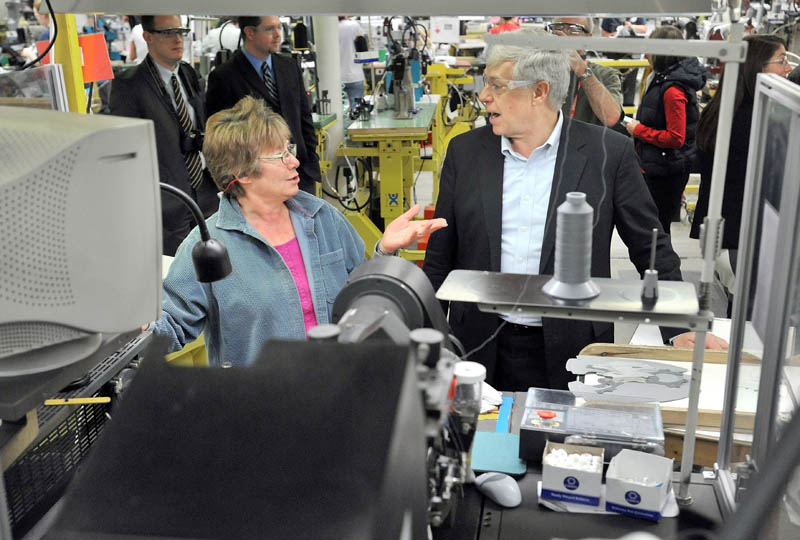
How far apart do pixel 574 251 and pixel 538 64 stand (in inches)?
40.5

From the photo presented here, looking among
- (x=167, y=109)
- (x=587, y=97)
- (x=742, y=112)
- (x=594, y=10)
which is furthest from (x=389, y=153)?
(x=594, y=10)

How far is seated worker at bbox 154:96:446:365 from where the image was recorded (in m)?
1.95

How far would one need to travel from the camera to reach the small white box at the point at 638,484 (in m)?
1.24

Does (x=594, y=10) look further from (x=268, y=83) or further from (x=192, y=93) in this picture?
(x=268, y=83)

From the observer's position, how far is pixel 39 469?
48.9 inches

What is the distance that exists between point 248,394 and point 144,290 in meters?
0.50

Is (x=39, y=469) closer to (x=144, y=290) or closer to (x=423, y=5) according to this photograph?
(x=144, y=290)

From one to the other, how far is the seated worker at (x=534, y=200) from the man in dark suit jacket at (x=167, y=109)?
1.87m

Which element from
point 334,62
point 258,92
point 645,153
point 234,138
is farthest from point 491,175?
point 334,62

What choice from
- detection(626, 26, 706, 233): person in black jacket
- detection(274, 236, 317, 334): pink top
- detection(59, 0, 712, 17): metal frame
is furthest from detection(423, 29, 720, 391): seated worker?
detection(626, 26, 706, 233): person in black jacket

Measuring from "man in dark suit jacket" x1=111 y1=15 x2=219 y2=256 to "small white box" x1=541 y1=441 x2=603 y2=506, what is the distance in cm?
265

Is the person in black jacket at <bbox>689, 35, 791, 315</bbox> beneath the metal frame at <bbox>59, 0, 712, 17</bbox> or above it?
beneath

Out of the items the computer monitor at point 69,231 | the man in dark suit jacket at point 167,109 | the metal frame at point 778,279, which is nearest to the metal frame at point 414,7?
the computer monitor at point 69,231

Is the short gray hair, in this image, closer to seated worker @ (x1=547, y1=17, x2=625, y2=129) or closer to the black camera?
seated worker @ (x1=547, y1=17, x2=625, y2=129)
